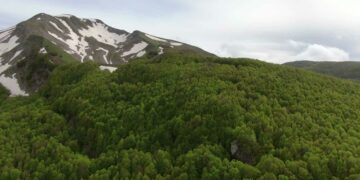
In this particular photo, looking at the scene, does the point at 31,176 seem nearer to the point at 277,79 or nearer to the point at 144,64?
the point at 144,64

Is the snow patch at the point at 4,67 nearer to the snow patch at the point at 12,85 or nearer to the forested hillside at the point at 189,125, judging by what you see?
the snow patch at the point at 12,85

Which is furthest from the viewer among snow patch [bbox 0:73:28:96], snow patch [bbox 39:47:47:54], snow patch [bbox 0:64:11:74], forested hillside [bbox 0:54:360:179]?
snow patch [bbox 0:64:11:74]

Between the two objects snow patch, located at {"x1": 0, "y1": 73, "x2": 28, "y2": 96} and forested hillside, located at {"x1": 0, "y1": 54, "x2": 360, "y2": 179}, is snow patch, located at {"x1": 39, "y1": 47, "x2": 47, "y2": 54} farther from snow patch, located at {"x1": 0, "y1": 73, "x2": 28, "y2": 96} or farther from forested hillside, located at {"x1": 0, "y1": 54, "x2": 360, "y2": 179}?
forested hillside, located at {"x1": 0, "y1": 54, "x2": 360, "y2": 179}

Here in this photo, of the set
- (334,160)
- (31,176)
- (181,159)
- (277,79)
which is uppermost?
(277,79)

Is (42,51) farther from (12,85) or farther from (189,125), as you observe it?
(189,125)

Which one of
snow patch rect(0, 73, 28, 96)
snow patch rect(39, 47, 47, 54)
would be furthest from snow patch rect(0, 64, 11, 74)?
snow patch rect(39, 47, 47, 54)

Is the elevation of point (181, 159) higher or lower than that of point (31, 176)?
higher

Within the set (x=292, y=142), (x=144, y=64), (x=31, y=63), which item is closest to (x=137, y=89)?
(x=144, y=64)
